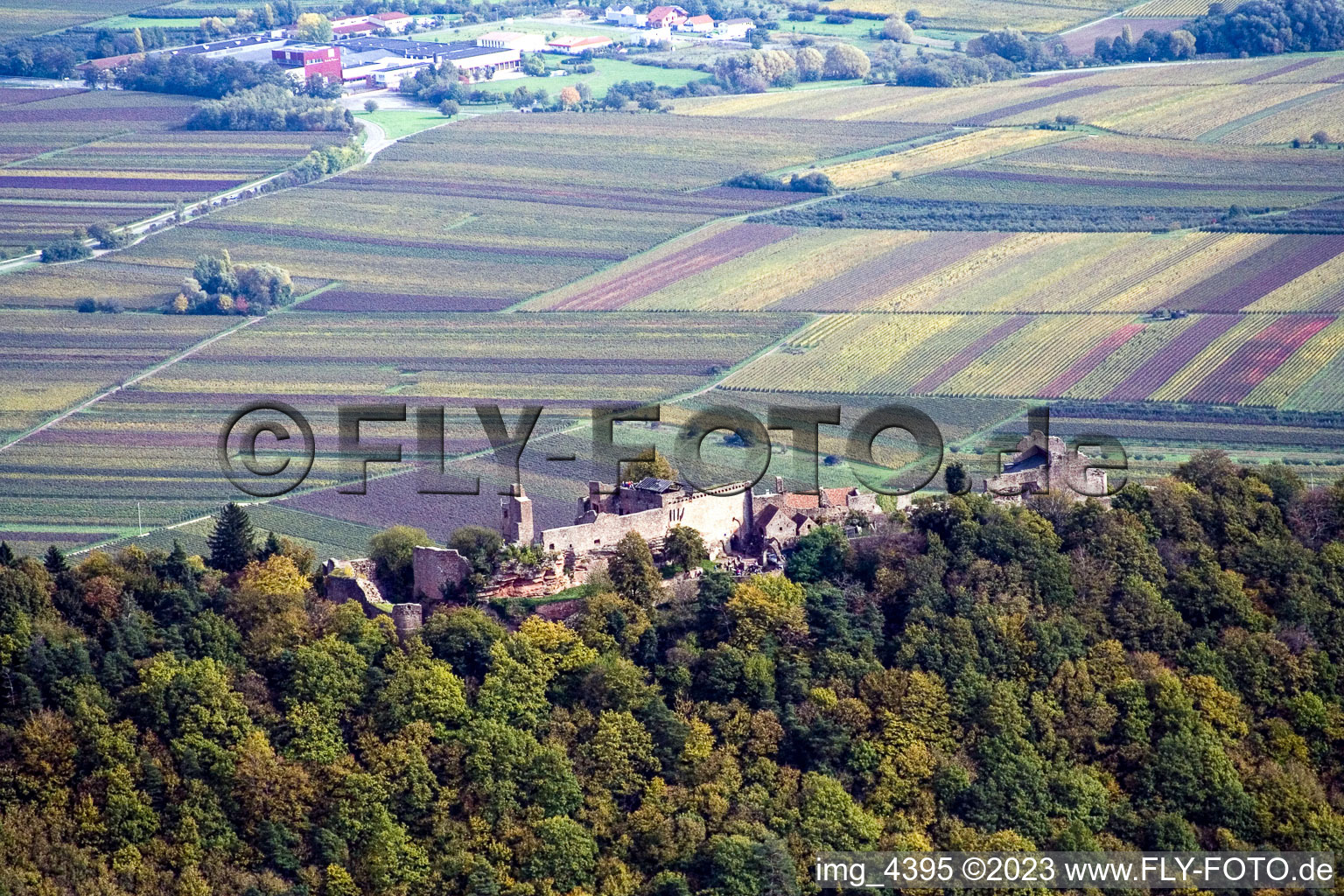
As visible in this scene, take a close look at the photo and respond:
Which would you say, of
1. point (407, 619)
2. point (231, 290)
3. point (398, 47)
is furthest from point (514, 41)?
point (407, 619)

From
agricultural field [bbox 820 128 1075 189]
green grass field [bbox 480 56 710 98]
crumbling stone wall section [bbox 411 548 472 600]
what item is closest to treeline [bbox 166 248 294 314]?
agricultural field [bbox 820 128 1075 189]

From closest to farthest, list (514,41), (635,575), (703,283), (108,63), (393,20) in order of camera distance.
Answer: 1. (635,575)
2. (703,283)
3. (108,63)
4. (514,41)
5. (393,20)

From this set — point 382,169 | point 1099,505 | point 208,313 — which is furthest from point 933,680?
point 382,169

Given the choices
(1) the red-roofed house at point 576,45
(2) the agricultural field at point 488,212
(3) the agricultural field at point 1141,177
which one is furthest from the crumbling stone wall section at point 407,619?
(1) the red-roofed house at point 576,45

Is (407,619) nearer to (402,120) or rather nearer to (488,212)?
(488,212)

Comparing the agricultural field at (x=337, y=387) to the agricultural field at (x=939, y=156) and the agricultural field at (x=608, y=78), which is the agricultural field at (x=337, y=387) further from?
the agricultural field at (x=608, y=78)

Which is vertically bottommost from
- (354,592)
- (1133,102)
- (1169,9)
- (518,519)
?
(354,592)

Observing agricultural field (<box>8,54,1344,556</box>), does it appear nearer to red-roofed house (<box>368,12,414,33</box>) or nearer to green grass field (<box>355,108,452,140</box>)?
green grass field (<box>355,108,452,140</box>)
